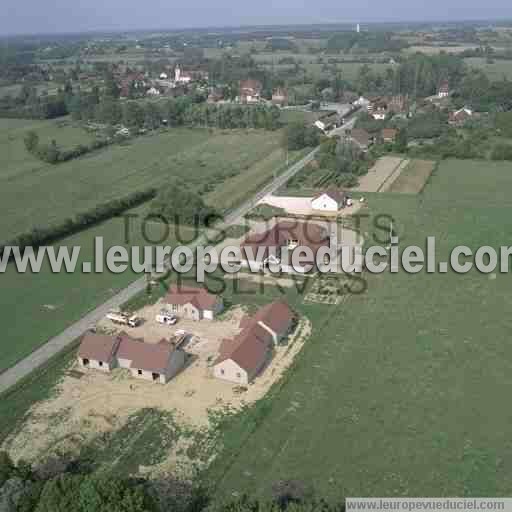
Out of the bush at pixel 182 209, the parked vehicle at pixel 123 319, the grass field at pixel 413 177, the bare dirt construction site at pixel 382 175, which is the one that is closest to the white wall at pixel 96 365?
the parked vehicle at pixel 123 319

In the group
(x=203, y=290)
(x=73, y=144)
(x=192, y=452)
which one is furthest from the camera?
(x=73, y=144)

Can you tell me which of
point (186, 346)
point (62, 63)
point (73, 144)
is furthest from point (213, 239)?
point (62, 63)

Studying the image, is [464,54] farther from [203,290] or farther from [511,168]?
[203,290]

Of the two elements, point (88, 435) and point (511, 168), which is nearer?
point (88, 435)

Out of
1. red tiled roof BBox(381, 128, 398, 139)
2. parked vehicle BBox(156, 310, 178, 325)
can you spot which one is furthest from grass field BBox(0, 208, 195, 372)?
red tiled roof BBox(381, 128, 398, 139)

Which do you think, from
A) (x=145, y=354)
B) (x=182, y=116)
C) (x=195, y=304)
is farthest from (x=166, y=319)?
(x=182, y=116)

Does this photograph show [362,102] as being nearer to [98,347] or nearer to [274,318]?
[274,318]
